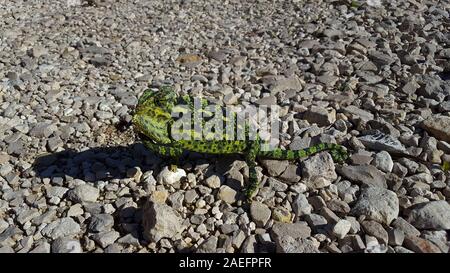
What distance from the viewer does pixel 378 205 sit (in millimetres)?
4629

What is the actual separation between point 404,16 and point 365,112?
3.59 meters

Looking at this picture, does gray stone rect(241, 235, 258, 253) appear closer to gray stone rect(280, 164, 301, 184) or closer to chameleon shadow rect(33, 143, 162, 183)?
gray stone rect(280, 164, 301, 184)

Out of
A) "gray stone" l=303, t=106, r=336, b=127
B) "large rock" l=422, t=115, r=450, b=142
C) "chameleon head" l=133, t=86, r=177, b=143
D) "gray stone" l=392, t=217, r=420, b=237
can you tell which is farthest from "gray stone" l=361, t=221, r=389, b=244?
"chameleon head" l=133, t=86, r=177, b=143

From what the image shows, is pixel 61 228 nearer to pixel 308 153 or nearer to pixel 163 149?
pixel 163 149

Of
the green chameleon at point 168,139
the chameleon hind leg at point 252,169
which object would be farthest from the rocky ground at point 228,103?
the green chameleon at point 168,139

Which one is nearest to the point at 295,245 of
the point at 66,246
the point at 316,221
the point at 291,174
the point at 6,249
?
the point at 316,221

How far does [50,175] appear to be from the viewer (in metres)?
5.54

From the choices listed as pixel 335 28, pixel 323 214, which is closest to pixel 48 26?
pixel 335 28

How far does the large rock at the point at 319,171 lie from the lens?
5117 mm

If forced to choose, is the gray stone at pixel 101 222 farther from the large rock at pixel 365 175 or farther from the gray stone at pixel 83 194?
the large rock at pixel 365 175

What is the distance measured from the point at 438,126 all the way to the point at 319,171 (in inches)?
69.1

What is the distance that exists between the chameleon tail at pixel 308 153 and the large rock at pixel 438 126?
122 cm

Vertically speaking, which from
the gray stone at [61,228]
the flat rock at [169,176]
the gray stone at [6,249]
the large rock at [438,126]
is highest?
the large rock at [438,126]

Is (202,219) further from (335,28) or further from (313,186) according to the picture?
(335,28)
